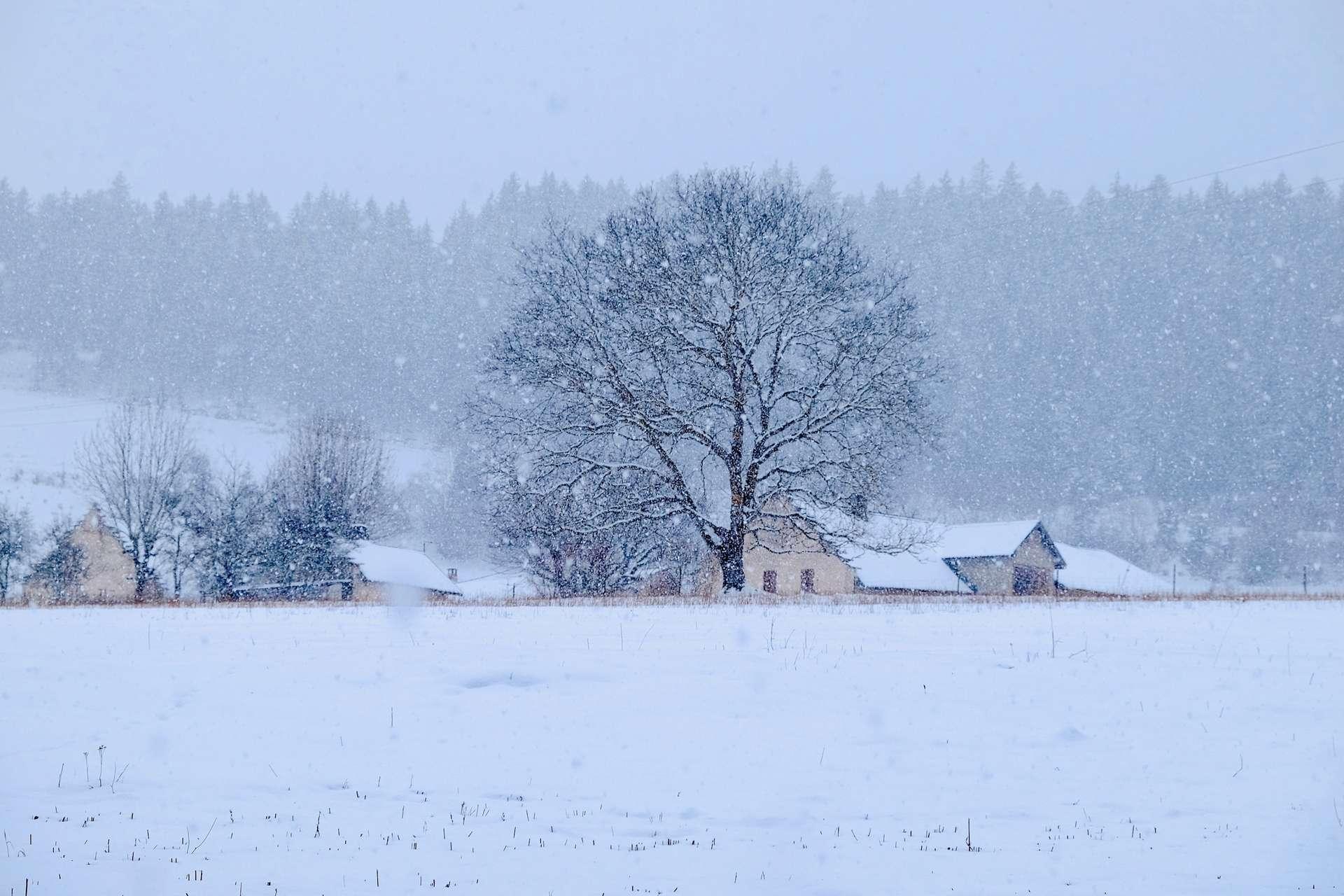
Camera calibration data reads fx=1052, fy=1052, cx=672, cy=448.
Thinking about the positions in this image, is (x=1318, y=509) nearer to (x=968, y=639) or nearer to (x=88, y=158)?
(x=968, y=639)

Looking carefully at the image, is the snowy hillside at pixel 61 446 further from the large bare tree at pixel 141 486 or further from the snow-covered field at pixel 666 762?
the snow-covered field at pixel 666 762

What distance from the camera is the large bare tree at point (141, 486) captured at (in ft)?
157

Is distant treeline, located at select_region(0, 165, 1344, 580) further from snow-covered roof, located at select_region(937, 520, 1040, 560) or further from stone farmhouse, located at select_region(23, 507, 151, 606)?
stone farmhouse, located at select_region(23, 507, 151, 606)

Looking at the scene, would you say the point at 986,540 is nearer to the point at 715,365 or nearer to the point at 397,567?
the point at 397,567

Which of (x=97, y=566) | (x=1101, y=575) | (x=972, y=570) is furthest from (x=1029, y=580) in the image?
(x=97, y=566)

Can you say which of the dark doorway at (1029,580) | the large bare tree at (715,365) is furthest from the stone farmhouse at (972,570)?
the large bare tree at (715,365)

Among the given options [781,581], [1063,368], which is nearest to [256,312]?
[781,581]

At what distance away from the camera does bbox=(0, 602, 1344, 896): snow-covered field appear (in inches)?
226

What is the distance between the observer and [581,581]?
4025 centimetres

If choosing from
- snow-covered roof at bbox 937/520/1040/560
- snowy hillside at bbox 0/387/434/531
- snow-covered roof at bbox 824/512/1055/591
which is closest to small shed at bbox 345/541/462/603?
snowy hillside at bbox 0/387/434/531

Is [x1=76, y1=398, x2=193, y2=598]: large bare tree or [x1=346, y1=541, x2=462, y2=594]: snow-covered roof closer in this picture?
[x1=76, y1=398, x2=193, y2=598]: large bare tree

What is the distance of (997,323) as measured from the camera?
81.2 m

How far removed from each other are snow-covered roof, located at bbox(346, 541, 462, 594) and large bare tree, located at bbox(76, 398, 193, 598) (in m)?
8.69

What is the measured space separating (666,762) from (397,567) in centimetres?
4805
